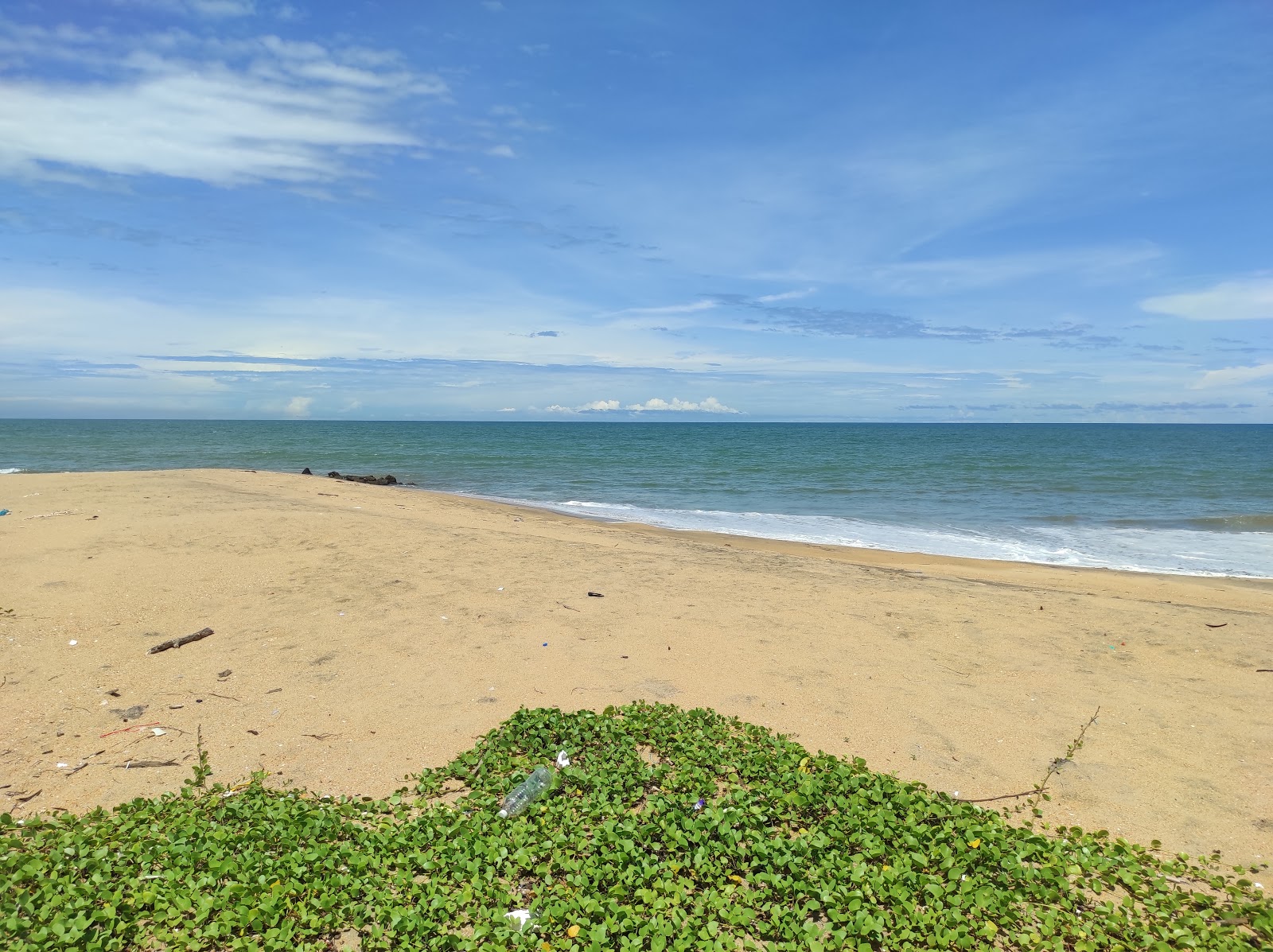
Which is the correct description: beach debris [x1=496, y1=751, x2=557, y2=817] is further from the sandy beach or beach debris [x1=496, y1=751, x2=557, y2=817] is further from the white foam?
the white foam

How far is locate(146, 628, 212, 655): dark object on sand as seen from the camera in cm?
675

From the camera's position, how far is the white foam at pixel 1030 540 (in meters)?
14.2

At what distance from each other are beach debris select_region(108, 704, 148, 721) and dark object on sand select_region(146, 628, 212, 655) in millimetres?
1177

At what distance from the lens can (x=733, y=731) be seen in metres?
5.42

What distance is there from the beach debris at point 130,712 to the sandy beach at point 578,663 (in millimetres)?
38

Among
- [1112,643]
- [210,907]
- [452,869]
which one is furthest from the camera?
[1112,643]

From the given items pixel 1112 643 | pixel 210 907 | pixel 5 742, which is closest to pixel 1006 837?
pixel 210 907

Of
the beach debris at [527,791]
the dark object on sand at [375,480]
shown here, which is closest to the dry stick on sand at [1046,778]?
the beach debris at [527,791]

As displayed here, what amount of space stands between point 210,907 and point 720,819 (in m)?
2.41

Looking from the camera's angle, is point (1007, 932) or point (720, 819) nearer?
point (1007, 932)

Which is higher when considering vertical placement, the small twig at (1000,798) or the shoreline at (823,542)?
the small twig at (1000,798)

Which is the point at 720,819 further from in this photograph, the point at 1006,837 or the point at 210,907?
the point at 210,907

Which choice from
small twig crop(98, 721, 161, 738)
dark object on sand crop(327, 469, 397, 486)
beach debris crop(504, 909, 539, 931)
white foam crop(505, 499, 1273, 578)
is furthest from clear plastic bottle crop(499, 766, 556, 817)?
dark object on sand crop(327, 469, 397, 486)

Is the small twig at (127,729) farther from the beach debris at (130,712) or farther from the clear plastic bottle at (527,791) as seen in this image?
the clear plastic bottle at (527,791)
